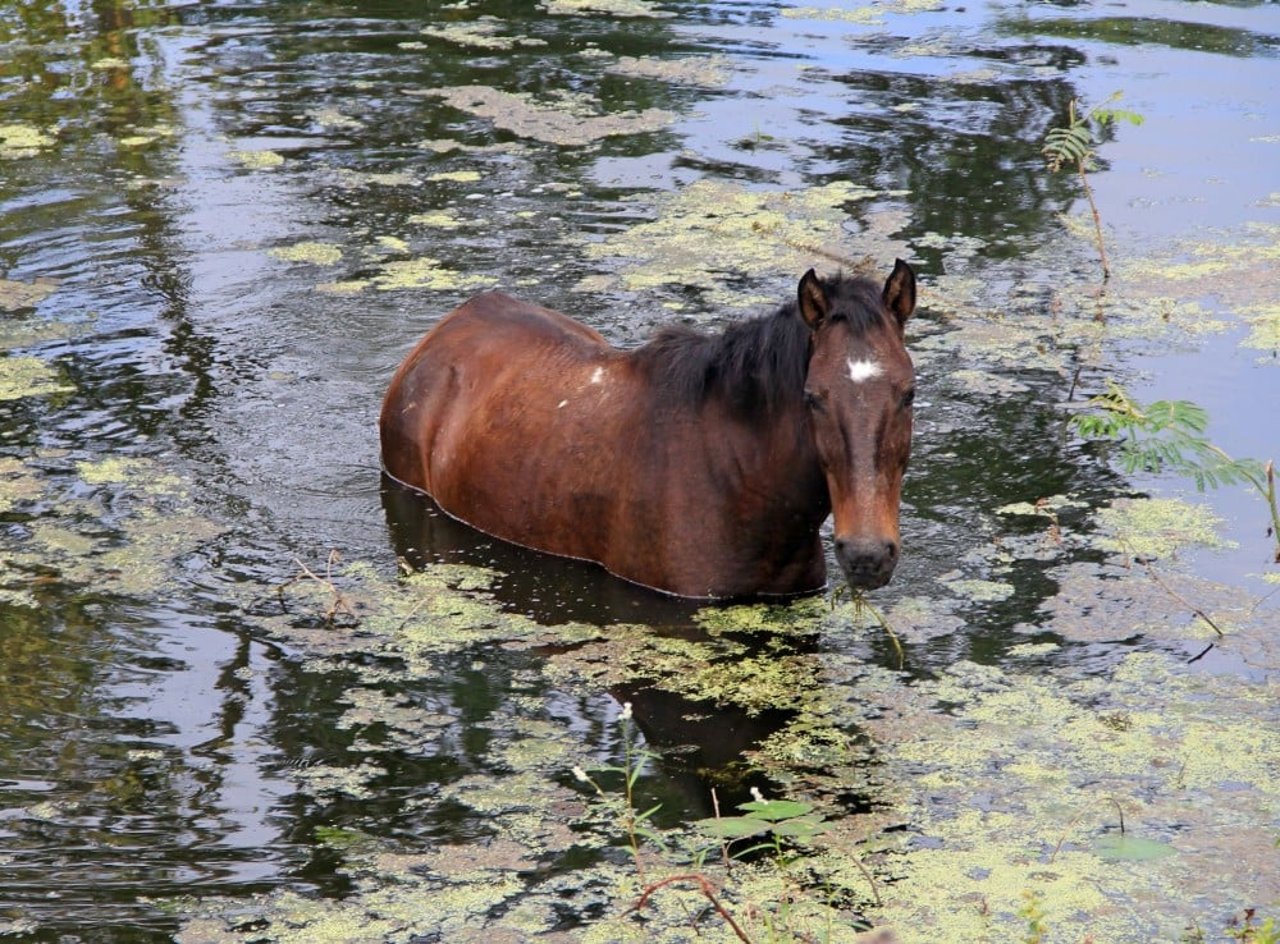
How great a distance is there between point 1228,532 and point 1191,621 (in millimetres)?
800

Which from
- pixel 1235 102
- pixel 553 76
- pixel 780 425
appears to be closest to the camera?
pixel 780 425

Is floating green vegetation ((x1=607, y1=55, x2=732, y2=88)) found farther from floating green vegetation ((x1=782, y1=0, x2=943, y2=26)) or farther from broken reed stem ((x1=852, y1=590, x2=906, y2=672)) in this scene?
broken reed stem ((x1=852, y1=590, x2=906, y2=672))

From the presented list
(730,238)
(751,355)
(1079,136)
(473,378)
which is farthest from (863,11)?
(751,355)

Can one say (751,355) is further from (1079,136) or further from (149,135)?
(149,135)

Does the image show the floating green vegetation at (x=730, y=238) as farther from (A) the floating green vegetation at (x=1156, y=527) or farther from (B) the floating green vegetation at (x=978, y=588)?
(B) the floating green vegetation at (x=978, y=588)

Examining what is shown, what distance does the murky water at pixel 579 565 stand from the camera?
15.0 ft

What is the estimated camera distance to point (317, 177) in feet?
35.7

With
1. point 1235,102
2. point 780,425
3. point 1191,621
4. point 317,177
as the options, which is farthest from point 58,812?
point 1235,102

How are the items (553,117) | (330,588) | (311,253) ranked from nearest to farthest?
1. (330,588)
2. (311,253)
3. (553,117)

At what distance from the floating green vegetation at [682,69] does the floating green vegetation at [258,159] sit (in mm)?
2724

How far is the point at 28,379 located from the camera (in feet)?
26.6

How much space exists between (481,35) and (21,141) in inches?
148

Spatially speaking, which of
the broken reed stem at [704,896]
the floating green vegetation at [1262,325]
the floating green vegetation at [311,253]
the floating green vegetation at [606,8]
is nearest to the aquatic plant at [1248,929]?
the broken reed stem at [704,896]

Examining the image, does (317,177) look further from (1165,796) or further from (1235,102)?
(1165,796)
